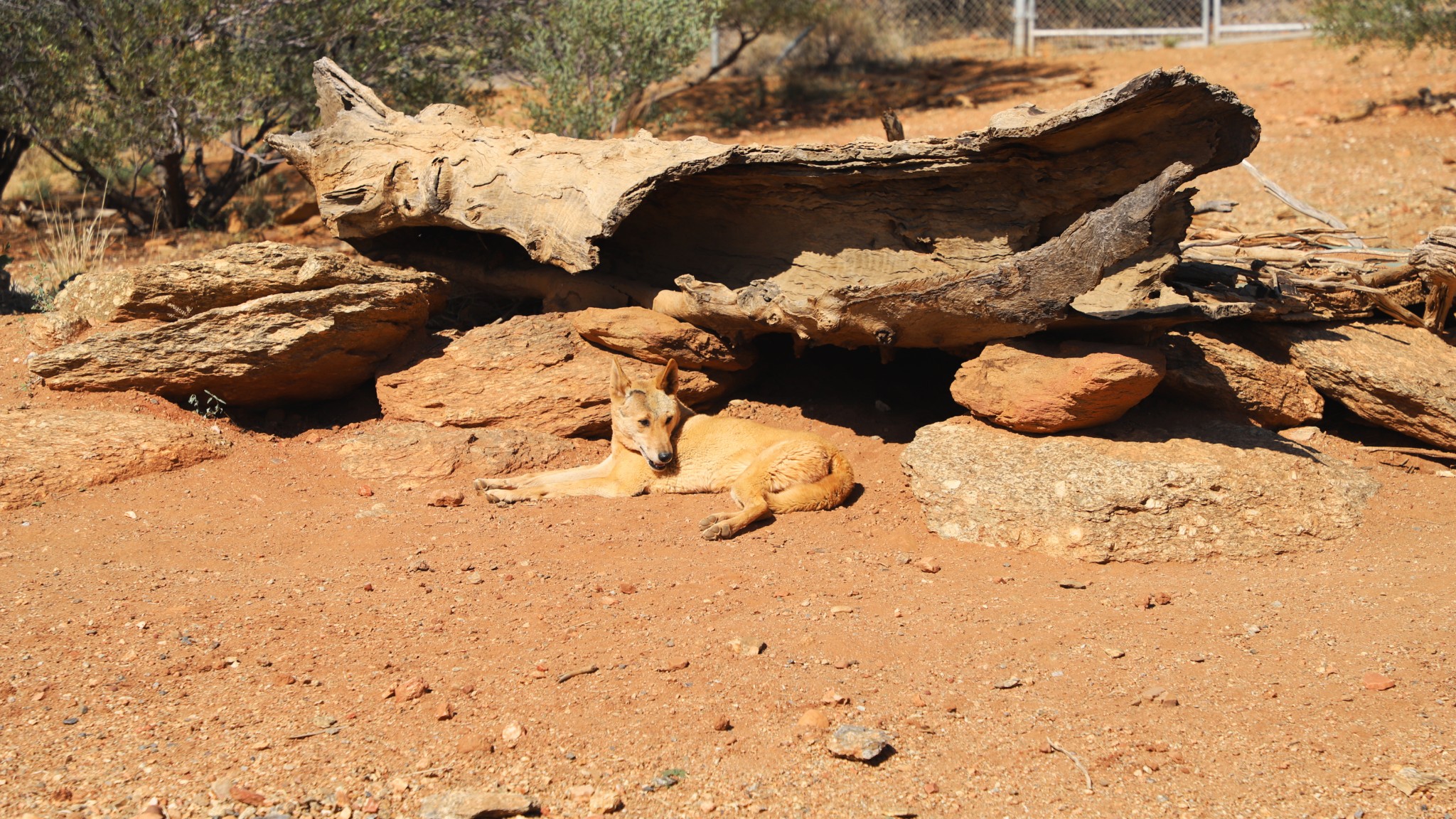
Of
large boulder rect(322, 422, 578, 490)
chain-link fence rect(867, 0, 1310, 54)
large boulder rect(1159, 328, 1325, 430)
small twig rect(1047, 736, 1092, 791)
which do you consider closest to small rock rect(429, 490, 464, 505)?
large boulder rect(322, 422, 578, 490)

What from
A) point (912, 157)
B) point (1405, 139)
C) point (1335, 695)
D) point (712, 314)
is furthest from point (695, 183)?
point (1405, 139)

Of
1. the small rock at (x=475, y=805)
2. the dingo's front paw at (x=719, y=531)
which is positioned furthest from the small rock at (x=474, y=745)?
the dingo's front paw at (x=719, y=531)

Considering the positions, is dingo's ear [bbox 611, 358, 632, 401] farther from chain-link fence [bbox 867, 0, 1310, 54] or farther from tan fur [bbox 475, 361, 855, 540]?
chain-link fence [bbox 867, 0, 1310, 54]

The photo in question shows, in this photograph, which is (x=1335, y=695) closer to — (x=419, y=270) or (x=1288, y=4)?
(x=419, y=270)

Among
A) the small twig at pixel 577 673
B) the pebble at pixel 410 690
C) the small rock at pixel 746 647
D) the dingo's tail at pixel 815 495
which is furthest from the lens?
the dingo's tail at pixel 815 495

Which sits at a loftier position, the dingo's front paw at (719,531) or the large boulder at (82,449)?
the large boulder at (82,449)

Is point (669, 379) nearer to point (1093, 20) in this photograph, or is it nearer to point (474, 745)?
point (474, 745)

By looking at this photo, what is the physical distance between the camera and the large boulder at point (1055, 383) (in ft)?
19.0

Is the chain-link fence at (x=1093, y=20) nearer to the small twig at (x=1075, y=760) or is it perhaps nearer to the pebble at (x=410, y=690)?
the small twig at (x=1075, y=760)

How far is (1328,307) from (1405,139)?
24.4ft

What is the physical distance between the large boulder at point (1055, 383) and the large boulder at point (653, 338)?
182cm

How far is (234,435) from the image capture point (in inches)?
277

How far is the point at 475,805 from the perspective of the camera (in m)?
3.45

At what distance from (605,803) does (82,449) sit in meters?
4.39
